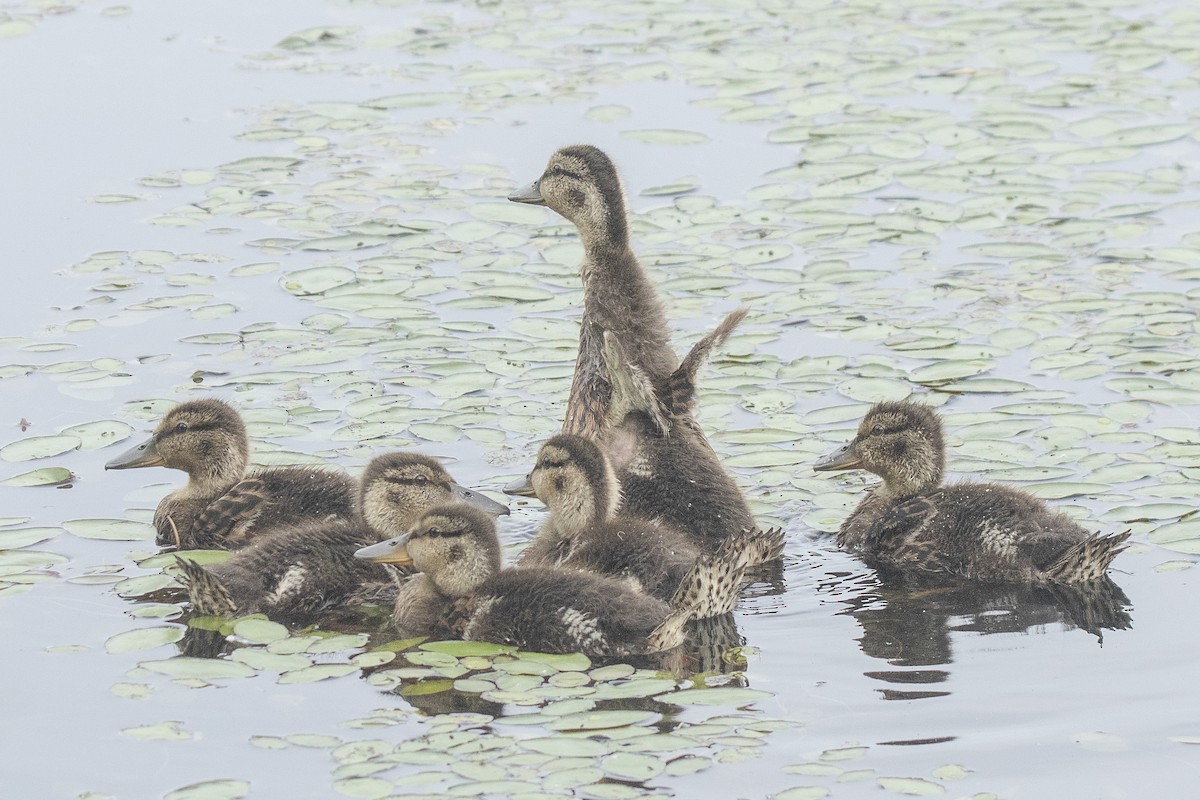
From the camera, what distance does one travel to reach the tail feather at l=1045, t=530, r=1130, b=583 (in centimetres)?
740

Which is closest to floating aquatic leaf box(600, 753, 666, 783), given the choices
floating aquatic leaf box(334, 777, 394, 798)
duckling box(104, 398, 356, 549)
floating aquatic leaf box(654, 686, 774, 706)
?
floating aquatic leaf box(654, 686, 774, 706)

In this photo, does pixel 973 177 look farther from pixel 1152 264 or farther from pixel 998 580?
pixel 998 580

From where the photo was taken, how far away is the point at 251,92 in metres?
13.2

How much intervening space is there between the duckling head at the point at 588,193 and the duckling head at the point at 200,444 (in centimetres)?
180

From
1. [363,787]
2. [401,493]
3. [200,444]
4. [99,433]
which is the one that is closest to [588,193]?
[401,493]

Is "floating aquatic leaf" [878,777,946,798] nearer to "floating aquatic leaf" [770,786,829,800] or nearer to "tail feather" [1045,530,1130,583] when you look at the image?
"floating aquatic leaf" [770,786,829,800]

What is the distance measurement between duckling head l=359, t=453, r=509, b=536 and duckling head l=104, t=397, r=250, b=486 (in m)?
0.83

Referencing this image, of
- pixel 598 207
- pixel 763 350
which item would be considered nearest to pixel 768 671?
pixel 598 207

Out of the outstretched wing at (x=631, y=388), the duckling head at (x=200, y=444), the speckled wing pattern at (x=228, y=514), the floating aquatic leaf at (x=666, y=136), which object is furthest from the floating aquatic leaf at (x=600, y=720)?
the floating aquatic leaf at (x=666, y=136)

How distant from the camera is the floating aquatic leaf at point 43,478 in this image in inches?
331

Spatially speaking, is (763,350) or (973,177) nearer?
(763,350)

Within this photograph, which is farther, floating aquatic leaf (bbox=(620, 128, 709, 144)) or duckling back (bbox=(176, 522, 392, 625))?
floating aquatic leaf (bbox=(620, 128, 709, 144))

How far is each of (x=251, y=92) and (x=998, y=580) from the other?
7.33 meters

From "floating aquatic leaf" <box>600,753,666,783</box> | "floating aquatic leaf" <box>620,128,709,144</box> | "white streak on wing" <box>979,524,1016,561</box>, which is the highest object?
"floating aquatic leaf" <box>620,128,709,144</box>
